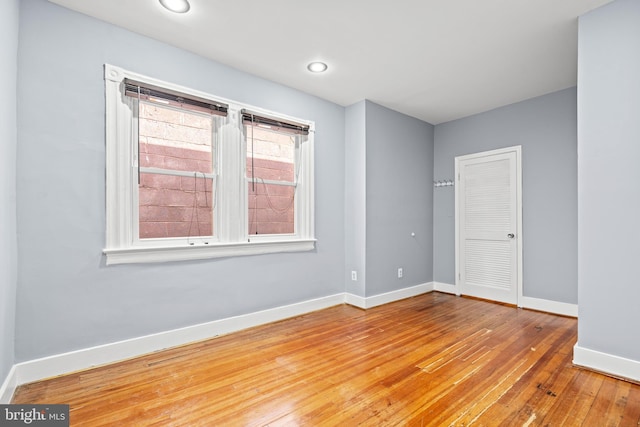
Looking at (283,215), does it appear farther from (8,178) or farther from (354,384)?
(8,178)

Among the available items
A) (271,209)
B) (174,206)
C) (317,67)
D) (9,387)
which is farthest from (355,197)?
(9,387)

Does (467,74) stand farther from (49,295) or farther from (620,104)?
(49,295)

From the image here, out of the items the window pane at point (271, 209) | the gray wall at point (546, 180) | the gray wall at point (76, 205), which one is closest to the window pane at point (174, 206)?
the gray wall at point (76, 205)

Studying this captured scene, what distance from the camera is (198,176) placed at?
291 centimetres

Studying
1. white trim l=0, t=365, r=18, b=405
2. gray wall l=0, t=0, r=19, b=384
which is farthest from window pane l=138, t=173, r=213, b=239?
white trim l=0, t=365, r=18, b=405

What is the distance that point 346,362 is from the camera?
2406 millimetres

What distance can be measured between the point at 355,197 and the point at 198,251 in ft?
6.78

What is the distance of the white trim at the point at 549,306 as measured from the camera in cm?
352

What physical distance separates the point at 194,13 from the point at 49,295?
231 centimetres

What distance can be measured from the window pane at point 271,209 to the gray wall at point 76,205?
64 centimetres

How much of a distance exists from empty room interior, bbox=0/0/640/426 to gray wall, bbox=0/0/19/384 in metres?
0.03

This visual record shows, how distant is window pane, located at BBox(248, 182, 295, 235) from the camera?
3.28 meters

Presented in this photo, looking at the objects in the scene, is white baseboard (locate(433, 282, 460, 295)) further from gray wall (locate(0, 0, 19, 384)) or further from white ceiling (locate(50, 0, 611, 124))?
gray wall (locate(0, 0, 19, 384))

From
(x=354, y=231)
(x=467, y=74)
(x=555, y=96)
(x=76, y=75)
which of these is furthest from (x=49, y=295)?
(x=555, y=96)
